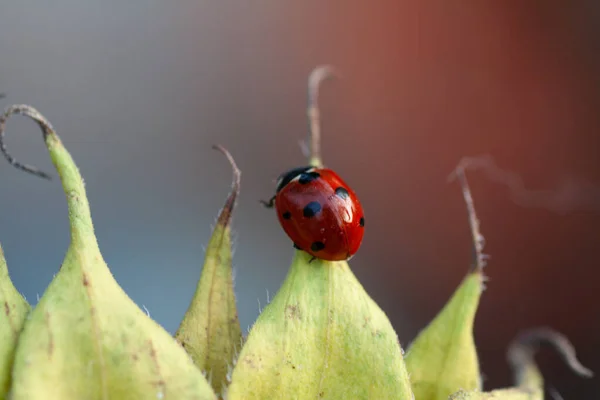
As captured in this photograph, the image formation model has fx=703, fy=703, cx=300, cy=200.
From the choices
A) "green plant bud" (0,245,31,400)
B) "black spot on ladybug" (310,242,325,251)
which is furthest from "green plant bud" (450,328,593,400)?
"green plant bud" (0,245,31,400)

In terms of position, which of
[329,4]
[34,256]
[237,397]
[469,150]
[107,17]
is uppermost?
[329,4]

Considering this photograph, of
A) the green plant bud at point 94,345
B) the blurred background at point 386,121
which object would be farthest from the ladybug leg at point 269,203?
the blurred background at point 386,121

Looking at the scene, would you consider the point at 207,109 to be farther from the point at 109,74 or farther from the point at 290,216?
the point at 290,216

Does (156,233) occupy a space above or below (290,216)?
above

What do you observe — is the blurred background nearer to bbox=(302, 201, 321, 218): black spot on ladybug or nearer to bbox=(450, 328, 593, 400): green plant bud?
bbox=(302, 201, 321, 218): black spot on ladybug

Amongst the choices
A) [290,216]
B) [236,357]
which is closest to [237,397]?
[236,357]

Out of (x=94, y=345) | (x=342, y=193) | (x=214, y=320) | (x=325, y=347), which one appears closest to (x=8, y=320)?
(x=94, y=345)

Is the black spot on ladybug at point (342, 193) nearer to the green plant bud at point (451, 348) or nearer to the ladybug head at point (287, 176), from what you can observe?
the ladybug head at point (287, 176)
